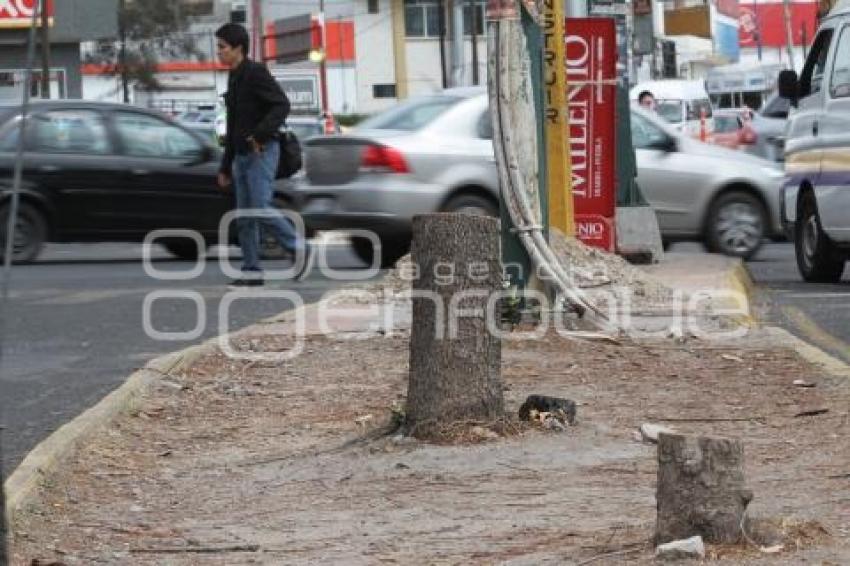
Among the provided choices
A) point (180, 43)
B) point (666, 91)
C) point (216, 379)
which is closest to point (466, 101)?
point (216, 379)

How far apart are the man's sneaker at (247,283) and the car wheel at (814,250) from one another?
395cm

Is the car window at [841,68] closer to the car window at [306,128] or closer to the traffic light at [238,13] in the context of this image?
the car window at [306,128]

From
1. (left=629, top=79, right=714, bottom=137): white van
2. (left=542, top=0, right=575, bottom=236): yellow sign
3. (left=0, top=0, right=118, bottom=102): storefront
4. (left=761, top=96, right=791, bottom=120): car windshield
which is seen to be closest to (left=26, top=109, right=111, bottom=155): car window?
(left=542, top=0, right=575, bottom=236): yellow sign

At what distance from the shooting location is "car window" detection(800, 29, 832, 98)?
13.9m

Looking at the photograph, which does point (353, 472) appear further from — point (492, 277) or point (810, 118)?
point (810, 118)

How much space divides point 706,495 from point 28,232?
1273 cm

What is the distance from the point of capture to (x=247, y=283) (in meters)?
13.4

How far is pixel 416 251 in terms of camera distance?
684cm

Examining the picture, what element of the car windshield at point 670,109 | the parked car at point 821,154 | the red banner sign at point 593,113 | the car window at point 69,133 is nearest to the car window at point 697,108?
the car windshield at point 670,109

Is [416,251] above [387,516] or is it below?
above

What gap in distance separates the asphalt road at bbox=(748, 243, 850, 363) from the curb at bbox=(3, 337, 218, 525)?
3.16 metres

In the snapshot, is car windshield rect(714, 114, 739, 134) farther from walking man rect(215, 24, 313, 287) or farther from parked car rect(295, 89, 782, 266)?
walking man rect(215, 24, 313, 287)

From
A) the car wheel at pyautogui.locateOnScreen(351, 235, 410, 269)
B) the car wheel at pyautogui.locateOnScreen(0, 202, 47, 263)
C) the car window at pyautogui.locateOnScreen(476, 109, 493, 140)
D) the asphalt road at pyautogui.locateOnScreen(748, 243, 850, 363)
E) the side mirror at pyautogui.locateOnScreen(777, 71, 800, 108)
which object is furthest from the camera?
the car wheel at pyautogui.locateOnScreen(0, 202, 47, 263)

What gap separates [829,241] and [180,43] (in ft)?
204
